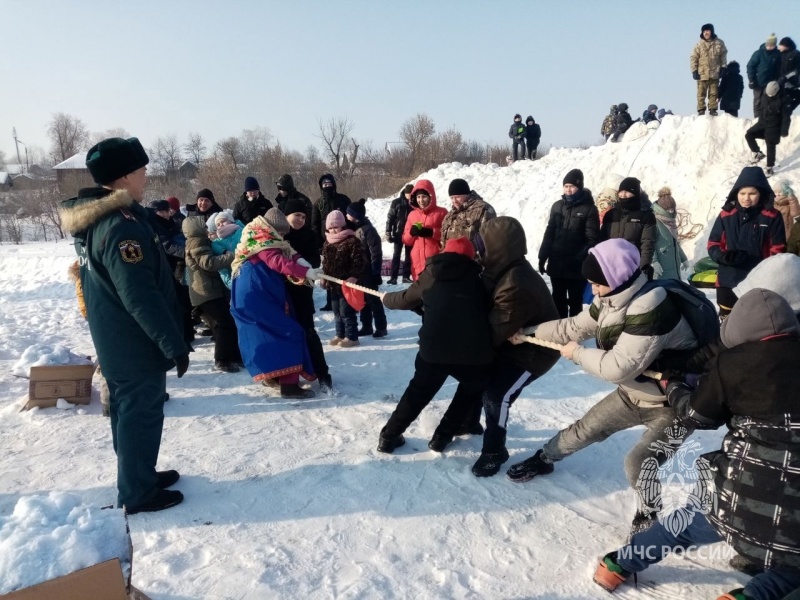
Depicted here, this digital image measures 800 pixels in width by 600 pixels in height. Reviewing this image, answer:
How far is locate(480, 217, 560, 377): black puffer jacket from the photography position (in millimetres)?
3473

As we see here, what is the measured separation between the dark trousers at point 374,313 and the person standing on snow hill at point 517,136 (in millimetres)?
14704

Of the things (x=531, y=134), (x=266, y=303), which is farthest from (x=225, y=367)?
(x=531, y=134)

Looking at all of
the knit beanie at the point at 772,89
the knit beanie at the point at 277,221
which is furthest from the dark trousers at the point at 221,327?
the knit beanie at the point at 772,89

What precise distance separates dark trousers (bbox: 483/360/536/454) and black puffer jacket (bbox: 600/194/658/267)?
9.66 ft

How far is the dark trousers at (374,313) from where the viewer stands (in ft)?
23.1

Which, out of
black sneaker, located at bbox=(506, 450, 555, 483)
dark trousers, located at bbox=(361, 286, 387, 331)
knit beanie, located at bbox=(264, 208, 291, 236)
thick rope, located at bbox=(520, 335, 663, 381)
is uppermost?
knit beanie, located at bbox=(264, 208, 291, 236)

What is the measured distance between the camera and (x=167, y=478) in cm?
353

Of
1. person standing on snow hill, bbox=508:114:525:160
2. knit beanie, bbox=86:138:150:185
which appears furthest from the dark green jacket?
person standing on snow hill, bbox=508:114:525:160

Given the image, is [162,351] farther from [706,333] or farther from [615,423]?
[706,333]

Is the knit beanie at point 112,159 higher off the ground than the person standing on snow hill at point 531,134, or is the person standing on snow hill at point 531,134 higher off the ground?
the person standing on snow hill at point 531,134

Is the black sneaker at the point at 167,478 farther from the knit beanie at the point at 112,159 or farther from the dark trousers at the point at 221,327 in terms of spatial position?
the dark trousers at the point at 221,327

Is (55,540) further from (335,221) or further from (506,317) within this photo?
(335,221)

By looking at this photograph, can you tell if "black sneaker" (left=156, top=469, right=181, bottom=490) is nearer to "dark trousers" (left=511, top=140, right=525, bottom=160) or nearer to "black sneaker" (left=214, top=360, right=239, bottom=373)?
"black sneaker" (left=214, top=360, right=239, bottom=373)

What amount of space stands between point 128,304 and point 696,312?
10.1 feet
